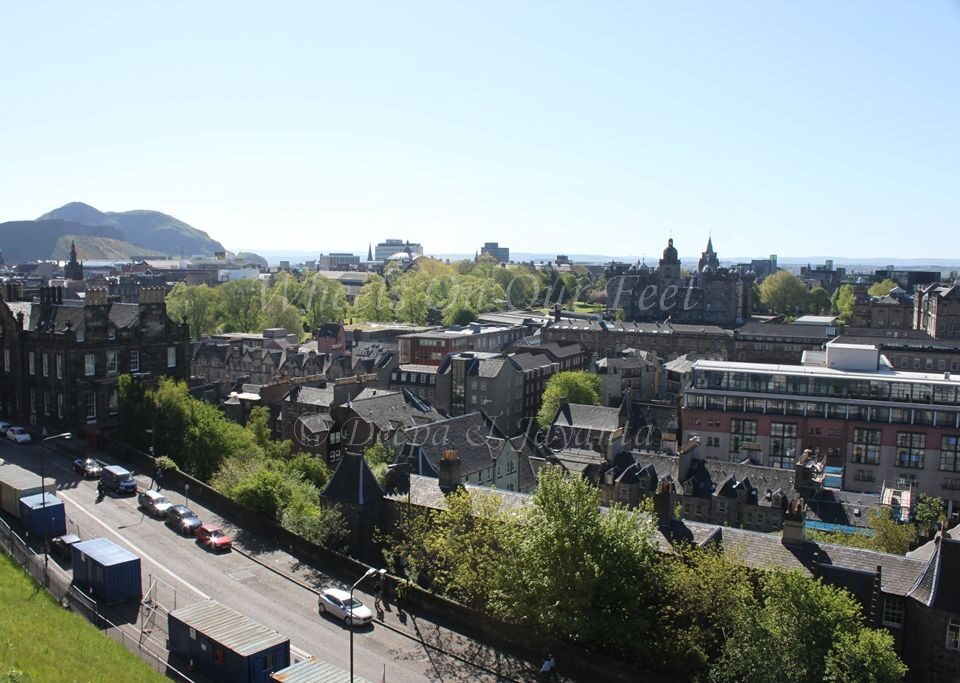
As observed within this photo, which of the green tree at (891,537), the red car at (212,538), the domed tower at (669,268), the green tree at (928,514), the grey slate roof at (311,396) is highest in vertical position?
the domed tower at (669,268)

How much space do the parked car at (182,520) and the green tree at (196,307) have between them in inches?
4025

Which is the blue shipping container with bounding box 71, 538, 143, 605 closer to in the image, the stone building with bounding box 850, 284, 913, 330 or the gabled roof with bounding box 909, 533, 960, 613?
the gabled roof with bounding box 909, 533, 960, 613

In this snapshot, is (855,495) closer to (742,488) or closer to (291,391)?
(742,488)

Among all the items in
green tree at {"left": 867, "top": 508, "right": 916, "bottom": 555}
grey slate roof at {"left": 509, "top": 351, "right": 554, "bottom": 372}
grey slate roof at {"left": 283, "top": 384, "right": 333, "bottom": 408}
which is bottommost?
green tree at {"left": 867, "top": 508, "right": 916, "bottom": 555}

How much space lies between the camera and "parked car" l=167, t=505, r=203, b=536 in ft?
128

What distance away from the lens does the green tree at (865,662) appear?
25.8 metres

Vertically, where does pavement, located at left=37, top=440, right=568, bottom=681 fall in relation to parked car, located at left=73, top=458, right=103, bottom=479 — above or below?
below

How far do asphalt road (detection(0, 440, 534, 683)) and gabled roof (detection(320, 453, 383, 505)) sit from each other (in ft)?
12.3

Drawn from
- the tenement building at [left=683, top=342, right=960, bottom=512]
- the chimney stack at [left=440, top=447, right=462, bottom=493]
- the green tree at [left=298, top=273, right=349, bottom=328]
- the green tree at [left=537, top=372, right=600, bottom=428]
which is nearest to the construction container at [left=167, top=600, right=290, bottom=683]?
the chimney stack at [left=440, top=447, right=462, bottom=493]

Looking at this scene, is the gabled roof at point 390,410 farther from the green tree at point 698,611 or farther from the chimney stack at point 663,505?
the green tree at point 698,611

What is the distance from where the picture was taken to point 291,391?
69875 mm

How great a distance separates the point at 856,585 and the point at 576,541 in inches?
407

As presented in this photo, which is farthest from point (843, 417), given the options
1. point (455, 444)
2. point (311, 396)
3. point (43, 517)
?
point (43, 517)

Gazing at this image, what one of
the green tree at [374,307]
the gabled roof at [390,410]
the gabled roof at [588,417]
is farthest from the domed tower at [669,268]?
the gabled roof at [390,410]
